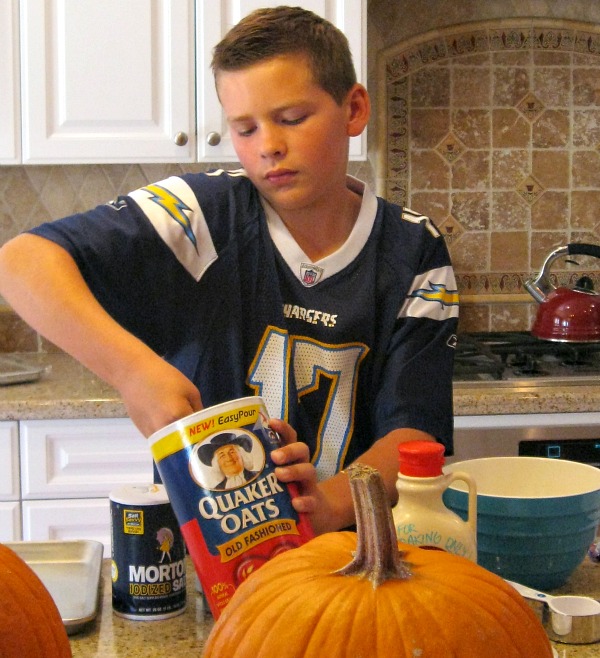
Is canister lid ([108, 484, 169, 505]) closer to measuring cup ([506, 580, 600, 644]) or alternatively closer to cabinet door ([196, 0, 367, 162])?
measuring cup ([506, 580, 600, 644])

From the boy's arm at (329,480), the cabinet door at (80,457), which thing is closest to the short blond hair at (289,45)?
the boy's arm at (329,480)

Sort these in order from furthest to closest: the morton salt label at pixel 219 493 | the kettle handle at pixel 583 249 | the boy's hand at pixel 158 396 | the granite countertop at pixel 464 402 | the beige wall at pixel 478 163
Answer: the beige wall at pixel 478 163, the kettle handle at pixel 583 249, the granite countertop at pixel 464 402, the boy's hand at pixel 158 396, the morton salt label at pixel 219 493

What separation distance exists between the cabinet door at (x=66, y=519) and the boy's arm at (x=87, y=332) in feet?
3.67

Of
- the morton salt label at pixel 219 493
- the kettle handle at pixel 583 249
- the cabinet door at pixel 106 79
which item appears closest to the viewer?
the morton salt label at pixel 219 493

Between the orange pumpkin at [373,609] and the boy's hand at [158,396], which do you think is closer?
the orange pumpkin at [373,609]

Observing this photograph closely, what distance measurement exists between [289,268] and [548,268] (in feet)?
4.28

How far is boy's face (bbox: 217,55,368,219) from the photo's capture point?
41.6 inches

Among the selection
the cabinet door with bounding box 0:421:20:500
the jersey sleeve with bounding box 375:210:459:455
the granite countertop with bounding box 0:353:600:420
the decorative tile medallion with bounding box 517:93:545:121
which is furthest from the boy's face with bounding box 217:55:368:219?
the decorative tile medallion with bounding box 517:93:545:121

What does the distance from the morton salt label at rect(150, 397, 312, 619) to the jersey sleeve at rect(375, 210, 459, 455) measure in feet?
1.66

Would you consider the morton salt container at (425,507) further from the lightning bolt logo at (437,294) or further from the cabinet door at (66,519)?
the cabinet door at (66,519)

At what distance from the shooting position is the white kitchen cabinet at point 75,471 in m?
2.02

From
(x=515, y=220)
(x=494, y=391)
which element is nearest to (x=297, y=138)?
(x=494, y=391)

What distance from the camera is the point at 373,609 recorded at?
542 millimetres

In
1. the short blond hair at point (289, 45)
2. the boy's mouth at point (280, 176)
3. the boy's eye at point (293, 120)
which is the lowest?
the boy's mouth at point (280, 176)
